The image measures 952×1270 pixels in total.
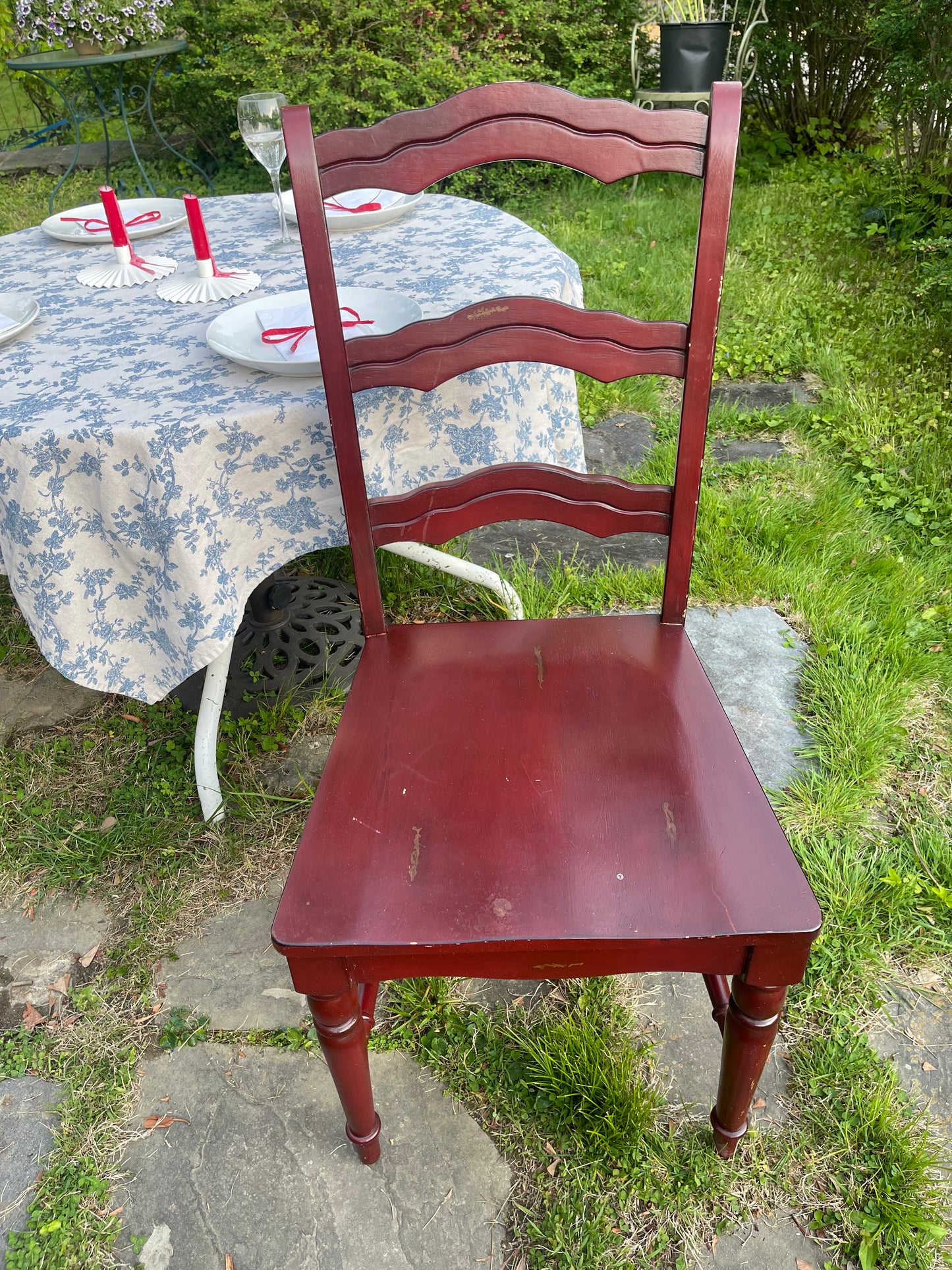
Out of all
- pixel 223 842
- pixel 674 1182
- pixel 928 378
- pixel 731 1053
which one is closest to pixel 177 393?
pixel 223 842

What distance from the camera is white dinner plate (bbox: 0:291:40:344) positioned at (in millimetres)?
1366

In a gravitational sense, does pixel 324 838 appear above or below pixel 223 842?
above

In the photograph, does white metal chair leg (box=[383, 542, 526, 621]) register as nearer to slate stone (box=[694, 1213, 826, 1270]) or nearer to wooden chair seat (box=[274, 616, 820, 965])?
wooden chair seat (box=[274, 616, 820, 965])

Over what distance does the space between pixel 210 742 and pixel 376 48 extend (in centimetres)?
430

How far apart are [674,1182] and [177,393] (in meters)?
1.29

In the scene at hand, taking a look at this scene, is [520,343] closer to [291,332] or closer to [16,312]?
[291,332]

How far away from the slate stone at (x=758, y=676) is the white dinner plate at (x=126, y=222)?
1427mm

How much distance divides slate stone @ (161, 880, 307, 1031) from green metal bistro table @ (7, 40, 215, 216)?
340cm

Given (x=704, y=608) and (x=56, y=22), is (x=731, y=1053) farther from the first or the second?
(x=56, y=22)

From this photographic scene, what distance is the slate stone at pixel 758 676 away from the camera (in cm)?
182

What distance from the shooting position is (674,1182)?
48.2 inches

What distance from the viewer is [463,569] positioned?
188 centimetres

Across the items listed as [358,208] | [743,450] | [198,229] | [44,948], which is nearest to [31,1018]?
[44,948]

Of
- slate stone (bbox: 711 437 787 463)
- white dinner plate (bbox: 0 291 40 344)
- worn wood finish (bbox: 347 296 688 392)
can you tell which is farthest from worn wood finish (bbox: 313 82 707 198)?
slate stone (bbox: 711 437 787 463)
